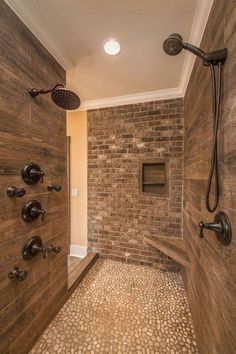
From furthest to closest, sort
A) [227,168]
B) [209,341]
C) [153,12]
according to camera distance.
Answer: [153,12] < [209,341] < [227,168]

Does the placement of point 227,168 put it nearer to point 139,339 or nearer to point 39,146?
point 39,146

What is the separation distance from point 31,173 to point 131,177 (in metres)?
1.41

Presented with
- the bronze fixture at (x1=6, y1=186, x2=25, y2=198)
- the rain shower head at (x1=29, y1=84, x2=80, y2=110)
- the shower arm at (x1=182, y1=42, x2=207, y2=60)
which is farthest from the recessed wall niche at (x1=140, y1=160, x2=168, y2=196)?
the bronze fixture at (x1=6, y1=186, x2=25, y2=198)

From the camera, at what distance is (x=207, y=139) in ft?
3.44

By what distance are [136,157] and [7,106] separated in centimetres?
159

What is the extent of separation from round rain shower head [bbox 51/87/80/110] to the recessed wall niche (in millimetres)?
1279

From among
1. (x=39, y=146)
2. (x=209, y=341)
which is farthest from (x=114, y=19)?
(x=209, y=341)

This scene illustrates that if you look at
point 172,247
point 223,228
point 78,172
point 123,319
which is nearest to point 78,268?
point 123,319

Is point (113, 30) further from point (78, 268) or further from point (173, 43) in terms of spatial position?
point (78, 268)

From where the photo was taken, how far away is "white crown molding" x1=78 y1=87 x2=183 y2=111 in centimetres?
204

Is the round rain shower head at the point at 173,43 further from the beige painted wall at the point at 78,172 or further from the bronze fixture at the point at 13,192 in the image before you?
the beige painted wall at the point at 78,172

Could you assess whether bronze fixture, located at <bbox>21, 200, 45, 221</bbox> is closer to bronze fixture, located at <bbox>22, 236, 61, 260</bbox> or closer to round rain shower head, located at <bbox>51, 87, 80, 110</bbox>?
bronze fixture, located at <bbox>22, 236, 61, 260</bbox>

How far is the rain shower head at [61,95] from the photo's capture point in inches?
42.4

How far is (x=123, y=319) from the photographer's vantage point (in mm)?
1404
